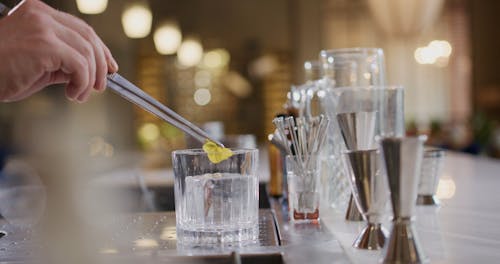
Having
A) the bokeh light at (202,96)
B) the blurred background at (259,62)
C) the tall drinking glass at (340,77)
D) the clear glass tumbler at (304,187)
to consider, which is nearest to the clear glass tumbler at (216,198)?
the clear glass tumbler at (304,187)

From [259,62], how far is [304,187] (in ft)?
21.2

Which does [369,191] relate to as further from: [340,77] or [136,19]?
[136,19]

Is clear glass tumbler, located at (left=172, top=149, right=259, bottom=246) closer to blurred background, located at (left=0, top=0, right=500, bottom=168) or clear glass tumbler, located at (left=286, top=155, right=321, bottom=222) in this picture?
clear glass tumbler, located at (left=286, top=155, right=321, bottom=222)

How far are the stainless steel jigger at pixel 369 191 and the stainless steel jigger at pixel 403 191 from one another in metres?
0.07

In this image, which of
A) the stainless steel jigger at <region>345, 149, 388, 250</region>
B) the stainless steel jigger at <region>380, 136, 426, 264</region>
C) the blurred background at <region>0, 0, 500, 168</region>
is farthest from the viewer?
the blurred background at <region>0, 0, 500, 168</region>

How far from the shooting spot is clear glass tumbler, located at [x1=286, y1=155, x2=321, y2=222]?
1.14 m

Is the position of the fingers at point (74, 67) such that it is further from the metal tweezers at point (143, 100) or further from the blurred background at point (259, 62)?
the blurred background at point (259, 62)

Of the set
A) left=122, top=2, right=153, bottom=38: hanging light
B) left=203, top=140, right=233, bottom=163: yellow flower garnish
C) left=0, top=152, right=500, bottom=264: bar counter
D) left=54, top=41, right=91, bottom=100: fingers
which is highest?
left=122, top=2, right=153, bottom=38: hanging light

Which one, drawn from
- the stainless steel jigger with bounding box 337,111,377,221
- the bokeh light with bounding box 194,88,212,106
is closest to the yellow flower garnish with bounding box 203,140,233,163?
the stainless steel jigger with bounding box 337,111,377,221

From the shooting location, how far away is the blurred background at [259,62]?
7250mm

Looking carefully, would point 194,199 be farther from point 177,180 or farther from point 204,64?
point 204,64

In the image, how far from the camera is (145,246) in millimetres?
948

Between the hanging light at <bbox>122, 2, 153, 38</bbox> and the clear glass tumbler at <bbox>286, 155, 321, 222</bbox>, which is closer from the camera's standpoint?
the clear glass tumbler at <bbox>286, 155, 321, 222</bbox>

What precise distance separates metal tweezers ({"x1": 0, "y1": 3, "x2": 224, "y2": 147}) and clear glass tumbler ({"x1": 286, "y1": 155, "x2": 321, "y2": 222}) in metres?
0.18
